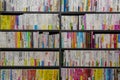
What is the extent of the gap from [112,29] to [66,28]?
0.55 m

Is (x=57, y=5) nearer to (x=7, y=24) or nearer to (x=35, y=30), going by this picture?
(x=35, y=30)

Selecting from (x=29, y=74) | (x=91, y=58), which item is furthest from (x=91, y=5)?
(x=29, y=74)

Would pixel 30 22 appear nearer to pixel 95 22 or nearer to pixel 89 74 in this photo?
pixel 95 22

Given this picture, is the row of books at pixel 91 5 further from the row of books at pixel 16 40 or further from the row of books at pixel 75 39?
the row of books at pixel 16 40

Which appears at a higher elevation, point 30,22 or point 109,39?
point 30,22

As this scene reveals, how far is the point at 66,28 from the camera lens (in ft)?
11.2

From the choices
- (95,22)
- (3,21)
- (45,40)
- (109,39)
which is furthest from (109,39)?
(3,21)

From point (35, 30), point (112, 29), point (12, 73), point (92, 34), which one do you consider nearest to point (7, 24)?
point (35, 30)

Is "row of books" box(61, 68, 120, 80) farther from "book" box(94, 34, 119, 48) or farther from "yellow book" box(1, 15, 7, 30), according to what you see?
"yellow book" box(1, 15, 7, 30)

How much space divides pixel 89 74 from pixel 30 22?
948 mm

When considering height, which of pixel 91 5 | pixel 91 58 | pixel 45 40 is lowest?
pixel 91 58

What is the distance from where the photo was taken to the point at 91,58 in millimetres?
3432

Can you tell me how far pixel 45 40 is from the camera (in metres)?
3.44

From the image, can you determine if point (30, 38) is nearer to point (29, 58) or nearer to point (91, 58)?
point (29, 58)
